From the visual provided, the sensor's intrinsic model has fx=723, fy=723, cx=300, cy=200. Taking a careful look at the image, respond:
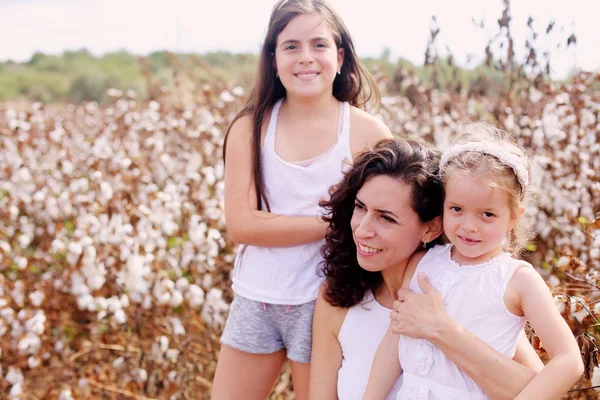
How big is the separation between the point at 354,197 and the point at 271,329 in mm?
563

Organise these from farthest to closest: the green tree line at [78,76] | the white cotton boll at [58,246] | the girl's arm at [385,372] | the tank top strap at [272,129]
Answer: the green tree line at [78,76], the white cotton boll at [58,246], the tank top strap at [272,129], the girl's arm at [385,372]

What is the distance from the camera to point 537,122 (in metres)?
4.34

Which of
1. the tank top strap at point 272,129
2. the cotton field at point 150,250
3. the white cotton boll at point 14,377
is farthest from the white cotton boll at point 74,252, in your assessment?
the tank top strap at point 272,129

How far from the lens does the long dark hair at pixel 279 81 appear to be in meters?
2.30

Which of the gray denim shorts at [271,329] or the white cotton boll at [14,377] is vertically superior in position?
the gray denim shorts at [271,329]

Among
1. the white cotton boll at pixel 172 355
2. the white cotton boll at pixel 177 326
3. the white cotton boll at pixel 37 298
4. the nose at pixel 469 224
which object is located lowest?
the white cotton boll at pixel 172 355

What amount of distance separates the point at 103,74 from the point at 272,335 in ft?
56.9

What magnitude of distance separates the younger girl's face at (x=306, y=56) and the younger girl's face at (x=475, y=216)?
0.69 m

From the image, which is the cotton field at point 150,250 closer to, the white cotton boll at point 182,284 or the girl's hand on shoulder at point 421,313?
the white cotton boll at point 182,284

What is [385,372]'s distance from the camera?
6.16 feet

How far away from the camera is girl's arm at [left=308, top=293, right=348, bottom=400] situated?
2.05 meters

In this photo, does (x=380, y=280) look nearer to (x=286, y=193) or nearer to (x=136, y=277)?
(x=286, y=193)

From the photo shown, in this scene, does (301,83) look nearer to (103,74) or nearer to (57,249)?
(57,249)

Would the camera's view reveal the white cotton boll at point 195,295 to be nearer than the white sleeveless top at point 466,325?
No
